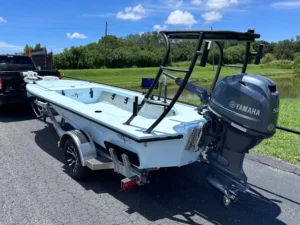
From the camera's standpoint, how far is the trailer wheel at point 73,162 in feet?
12.7

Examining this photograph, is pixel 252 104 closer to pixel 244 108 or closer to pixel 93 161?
pixel 244 108

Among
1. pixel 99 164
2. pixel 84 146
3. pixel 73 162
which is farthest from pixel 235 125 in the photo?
pixel 73 162

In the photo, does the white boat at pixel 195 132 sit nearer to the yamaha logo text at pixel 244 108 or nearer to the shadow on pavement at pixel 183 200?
the yamaha logo text at pixel 244 108

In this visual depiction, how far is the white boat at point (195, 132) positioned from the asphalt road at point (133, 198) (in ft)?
1.06

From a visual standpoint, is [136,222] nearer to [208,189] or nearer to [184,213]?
[184,213]

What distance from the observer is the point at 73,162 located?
13.3 ft

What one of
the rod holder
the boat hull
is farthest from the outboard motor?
the rod holder

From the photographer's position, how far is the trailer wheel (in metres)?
3.86

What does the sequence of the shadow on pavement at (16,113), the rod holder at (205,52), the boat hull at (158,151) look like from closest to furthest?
the rod holder at (205,52) < the boat hull at (158,151) < the shadow on pavement at (16,113)

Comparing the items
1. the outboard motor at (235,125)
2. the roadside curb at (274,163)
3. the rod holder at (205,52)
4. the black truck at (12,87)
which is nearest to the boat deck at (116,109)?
the outboard motor at (235,125)

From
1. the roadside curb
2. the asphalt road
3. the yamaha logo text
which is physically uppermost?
the yamaha logo text

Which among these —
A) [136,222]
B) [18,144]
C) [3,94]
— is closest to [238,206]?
[136,222]

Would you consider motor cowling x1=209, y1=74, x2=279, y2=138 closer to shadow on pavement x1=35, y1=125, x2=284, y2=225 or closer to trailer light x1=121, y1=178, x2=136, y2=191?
shadow on pavement x1=35, y1=125, x2=284, y2=225

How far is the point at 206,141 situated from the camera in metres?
3.31
